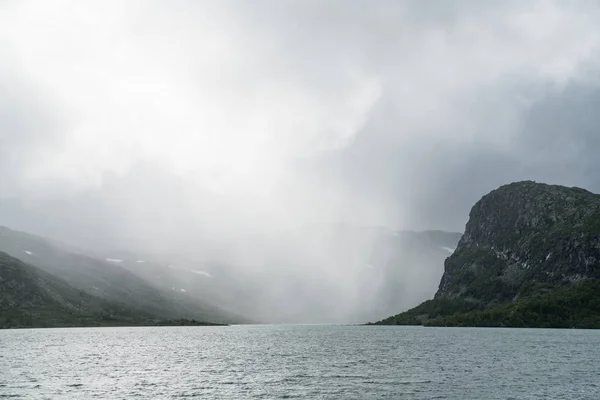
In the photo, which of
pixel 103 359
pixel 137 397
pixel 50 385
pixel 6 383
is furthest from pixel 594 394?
pixel 103 359

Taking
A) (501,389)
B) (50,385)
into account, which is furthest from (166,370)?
(501,389)

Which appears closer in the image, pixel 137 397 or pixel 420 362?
pixel 137 397

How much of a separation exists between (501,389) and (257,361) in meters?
74.8

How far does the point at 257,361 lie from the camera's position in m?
146

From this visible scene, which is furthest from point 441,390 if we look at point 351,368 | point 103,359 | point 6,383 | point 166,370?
point 103,359

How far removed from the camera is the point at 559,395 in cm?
8300

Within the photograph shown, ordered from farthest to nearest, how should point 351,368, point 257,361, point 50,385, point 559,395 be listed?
point 257,361, point 351,368, point 50,385, point 559,395

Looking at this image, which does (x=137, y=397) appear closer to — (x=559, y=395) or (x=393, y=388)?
(x=393, y=388)

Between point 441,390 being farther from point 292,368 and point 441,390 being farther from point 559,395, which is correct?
point 292,368

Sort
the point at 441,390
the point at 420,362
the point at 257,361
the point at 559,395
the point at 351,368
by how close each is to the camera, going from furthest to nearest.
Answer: the point at 257,361 → the point at 420,362 → the point at 351,368 → the point at 441,390 → the point at 559,395

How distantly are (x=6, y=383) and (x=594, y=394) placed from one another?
107317 millimetres

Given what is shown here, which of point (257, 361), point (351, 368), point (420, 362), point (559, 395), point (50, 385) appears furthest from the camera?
point (257, 361)

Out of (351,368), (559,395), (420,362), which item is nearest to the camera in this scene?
(559,395)

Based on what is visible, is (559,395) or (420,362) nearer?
(559,395)
